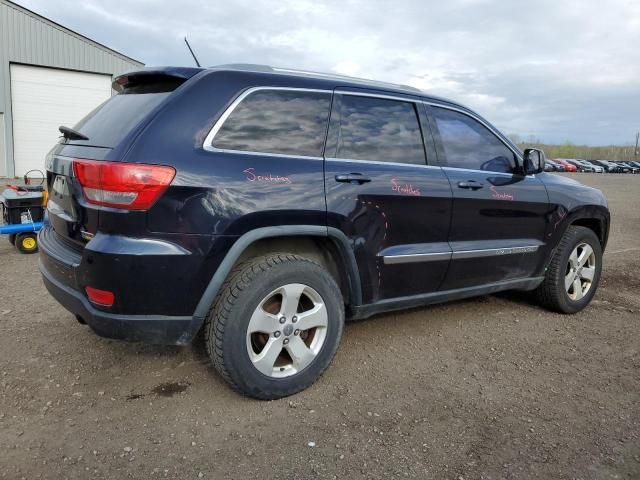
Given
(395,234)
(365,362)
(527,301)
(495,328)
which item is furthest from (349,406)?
(527,301)

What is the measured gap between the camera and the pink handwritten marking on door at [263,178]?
2814 mm

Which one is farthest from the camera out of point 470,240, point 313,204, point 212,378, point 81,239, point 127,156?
point 470,240

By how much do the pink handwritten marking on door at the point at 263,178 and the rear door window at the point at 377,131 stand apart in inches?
17.9

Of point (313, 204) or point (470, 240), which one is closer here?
point (313, 204)

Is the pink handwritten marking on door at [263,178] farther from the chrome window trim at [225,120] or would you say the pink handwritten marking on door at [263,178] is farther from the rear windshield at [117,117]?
the rear windshield at [117,117]

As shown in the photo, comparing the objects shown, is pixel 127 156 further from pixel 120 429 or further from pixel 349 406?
pixel 349 406

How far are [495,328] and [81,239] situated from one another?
3.27m

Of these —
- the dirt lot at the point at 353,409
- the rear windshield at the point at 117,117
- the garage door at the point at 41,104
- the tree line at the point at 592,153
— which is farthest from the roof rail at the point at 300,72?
the tree line at the point at 592,153

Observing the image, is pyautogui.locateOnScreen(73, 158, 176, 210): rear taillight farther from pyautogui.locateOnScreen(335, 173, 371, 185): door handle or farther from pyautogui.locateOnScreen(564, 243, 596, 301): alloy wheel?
pyautogui.locateOnScreen(564, 243, 596, 301): alloy wheel

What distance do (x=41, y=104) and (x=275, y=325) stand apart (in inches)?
846

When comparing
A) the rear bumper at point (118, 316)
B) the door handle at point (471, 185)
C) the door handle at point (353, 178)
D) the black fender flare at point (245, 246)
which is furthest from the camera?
the door handle at point (471, 185)

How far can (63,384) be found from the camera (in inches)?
126

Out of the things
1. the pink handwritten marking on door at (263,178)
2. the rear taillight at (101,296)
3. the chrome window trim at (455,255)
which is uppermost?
the pink handwritten marking on door at (263,178)

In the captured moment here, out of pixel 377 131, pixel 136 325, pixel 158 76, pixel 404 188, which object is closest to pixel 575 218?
pixel 404 188
